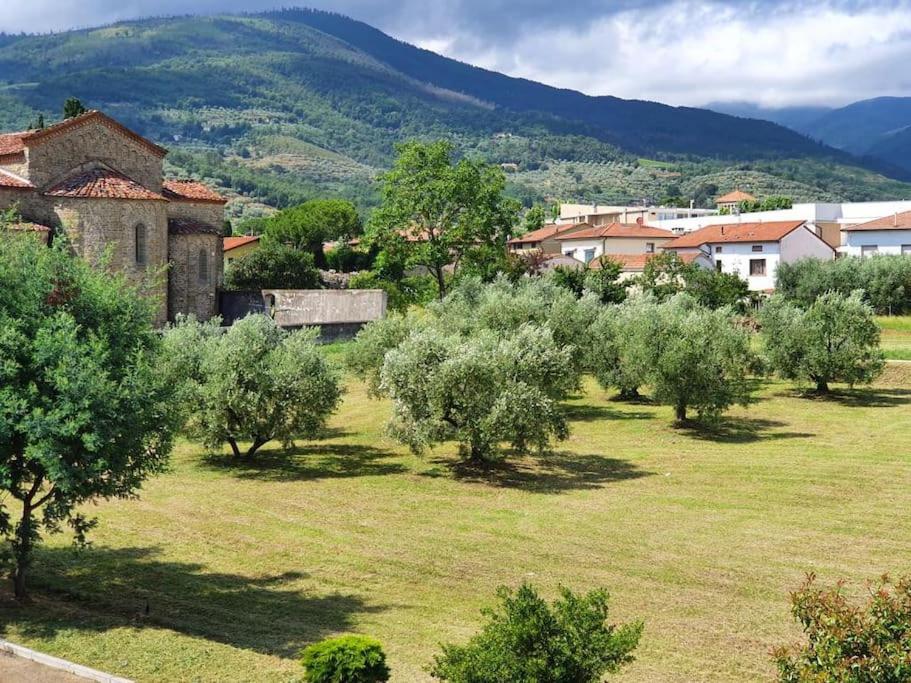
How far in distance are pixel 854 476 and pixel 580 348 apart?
16.0 m

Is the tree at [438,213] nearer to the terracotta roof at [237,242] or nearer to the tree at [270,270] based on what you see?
the tree at [270,270]

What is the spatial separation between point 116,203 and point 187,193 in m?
8.21

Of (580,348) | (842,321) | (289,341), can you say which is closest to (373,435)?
(289,341)

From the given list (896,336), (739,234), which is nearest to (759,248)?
(739,234)

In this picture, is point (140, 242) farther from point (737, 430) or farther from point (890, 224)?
point (890, 224)

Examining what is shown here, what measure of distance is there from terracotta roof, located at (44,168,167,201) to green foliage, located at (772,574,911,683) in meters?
51.1

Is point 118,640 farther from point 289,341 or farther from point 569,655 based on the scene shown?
point 289,341

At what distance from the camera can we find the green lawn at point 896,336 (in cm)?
5731

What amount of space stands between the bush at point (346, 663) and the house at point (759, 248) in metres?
71.7

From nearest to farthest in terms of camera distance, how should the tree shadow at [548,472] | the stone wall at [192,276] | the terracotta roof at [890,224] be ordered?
the tree shadow at [548,472]
the stone wall at [192,276]
the terracotta roof at [890,224]

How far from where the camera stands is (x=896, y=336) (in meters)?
63.8

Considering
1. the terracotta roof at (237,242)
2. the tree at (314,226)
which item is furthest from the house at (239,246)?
the tree at (314,226)

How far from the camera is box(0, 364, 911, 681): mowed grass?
17.5 meters

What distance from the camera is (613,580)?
22172 mm
